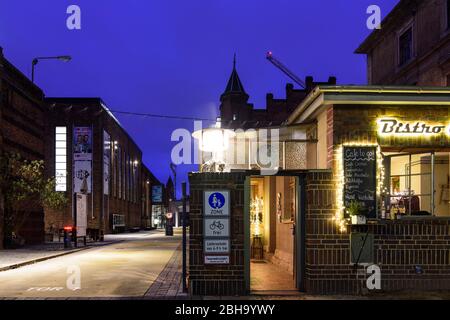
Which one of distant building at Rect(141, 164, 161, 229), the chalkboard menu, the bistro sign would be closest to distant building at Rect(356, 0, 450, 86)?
the bistro sign

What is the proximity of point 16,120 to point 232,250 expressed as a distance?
68.1 ft

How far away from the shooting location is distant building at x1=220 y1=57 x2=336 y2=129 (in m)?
60.3

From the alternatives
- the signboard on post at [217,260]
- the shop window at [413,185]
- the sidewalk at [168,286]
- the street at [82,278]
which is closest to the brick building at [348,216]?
the signboard on post at [217,260]

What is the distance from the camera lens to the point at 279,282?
1366 centimetres

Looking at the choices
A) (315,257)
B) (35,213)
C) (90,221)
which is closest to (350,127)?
(315,257)

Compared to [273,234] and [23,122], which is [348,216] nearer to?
[273,234]

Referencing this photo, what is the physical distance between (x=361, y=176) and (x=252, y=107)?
210ft

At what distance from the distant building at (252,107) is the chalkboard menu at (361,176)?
24.1 m

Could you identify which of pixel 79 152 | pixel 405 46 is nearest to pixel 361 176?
pixel 405 46

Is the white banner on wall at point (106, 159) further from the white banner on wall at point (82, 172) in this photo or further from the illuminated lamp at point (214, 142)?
the illuminated lamp at point (214, 142)

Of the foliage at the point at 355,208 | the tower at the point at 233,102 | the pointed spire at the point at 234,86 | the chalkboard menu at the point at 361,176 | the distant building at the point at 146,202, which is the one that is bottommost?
the distant building at the point at 146,202

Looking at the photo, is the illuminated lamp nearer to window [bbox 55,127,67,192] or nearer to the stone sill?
the stone sill

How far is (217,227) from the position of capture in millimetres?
11969

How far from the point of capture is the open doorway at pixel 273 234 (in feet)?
45.3
